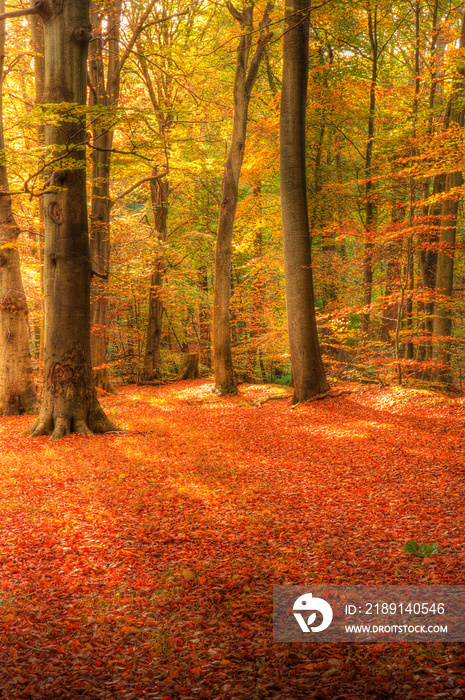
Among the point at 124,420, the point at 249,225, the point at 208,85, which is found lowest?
the point at 124,420

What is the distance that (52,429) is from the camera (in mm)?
7891

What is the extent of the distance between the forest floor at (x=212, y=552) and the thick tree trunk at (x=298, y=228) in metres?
2.60

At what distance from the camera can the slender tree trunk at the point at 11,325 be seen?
9906 millimetres

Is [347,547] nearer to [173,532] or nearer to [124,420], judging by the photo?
[173,532]

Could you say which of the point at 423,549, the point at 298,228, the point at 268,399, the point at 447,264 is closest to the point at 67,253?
the point at 298,228

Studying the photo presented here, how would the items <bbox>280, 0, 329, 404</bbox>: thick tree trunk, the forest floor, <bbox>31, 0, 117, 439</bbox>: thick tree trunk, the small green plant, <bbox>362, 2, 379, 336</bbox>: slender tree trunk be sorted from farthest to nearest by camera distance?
<bbox>362, 2, 379, 336</bbox>: slender tree trunk → <bbox>280, 0, 329, 404</bbox>: thick tree trunk → <bbox>31, 0, 117, 439</bbox>: thick tree trunk → the small green plant → the forest floor

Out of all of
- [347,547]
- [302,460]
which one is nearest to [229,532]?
[347,547]

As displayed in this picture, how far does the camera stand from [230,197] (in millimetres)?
13055

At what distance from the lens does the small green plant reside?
142 inches

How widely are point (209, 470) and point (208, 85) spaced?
14896mm

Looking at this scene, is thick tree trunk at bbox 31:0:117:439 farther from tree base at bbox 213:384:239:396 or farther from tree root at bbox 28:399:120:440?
tree base at bbox 213:384:239:396

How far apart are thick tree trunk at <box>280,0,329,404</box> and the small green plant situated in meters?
6.89

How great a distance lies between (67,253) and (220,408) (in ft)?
17.6

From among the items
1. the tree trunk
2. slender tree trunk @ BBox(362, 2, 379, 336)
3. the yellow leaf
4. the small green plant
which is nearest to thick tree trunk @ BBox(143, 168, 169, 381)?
the tree trunk
